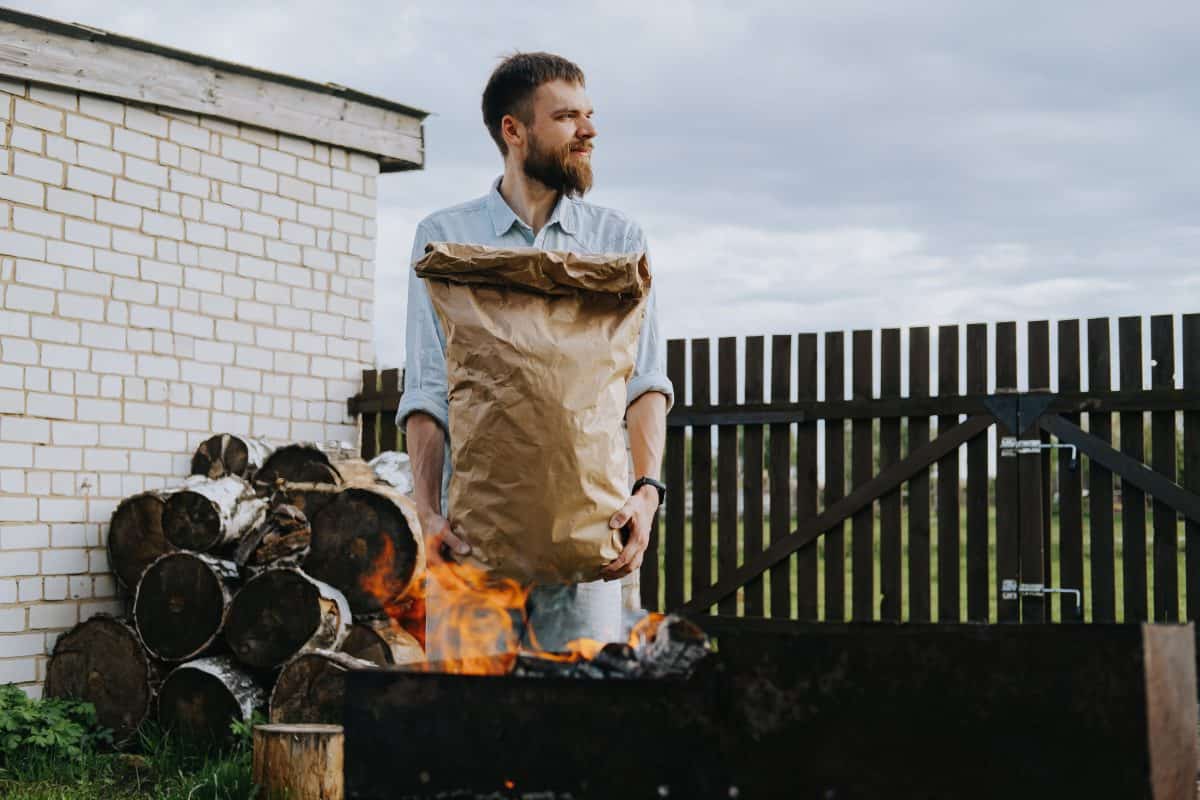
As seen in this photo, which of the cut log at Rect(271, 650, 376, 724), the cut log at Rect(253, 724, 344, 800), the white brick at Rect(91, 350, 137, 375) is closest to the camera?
the cut log at Rect(253, 724, 344, 800)

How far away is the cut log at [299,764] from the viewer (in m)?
4.66

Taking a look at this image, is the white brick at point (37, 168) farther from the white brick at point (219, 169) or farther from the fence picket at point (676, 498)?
the fence picket at point (676, 498)

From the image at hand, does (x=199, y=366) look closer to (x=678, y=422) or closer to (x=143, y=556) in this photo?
(x=143, y=556)

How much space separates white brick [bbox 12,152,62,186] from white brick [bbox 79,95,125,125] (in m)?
0.37

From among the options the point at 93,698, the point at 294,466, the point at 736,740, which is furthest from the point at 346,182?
the point at 736,740

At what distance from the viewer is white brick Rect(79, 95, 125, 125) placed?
713 centimetres

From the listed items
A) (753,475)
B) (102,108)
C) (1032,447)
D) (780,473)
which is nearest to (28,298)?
(102,108)

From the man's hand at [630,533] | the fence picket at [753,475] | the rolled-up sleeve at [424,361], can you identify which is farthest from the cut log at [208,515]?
the man's hand at [630,533]

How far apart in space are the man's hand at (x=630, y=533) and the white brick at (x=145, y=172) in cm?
548

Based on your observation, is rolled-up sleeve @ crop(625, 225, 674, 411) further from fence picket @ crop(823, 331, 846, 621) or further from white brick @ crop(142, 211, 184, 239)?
white brick @ crop(142, 211, 184, 239)

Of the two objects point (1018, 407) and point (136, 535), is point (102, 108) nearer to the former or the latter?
point (136, 535)

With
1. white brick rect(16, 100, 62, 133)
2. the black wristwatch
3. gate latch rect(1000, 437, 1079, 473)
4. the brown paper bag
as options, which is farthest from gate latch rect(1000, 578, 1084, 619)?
white brick rect(16, 100, 62, 133)

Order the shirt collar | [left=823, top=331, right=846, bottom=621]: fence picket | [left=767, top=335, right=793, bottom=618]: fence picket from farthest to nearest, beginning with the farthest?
[left=767, top=335, right=793, bottom=618]: fence picket < [left=823, top=331, right=846, bottom=621]: fence picket < the shirt collar

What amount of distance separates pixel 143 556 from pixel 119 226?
1856mm
